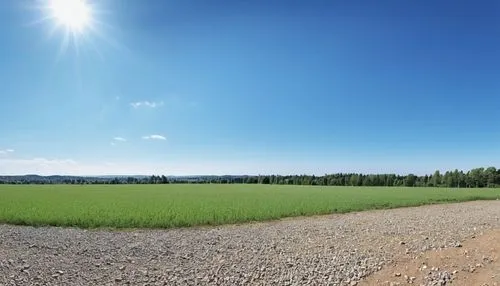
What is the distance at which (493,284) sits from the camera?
10633mm

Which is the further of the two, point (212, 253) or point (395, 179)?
point (395, 179)

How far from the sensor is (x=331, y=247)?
52.6 feet

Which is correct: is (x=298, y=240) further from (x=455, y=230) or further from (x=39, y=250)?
(x=39, y=250)

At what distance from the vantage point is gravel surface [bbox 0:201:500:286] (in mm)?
11734

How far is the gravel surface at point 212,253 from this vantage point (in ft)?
38.5

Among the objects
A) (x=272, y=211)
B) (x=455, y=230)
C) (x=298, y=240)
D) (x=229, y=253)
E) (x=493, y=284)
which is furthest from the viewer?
(x=272, y=211)

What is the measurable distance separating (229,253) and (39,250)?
8143 mm

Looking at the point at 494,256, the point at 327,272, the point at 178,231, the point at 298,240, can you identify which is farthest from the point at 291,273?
the point at 178,231

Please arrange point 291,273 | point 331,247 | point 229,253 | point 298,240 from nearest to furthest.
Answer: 1. point 291,273
2. point 229,253
3. point 331,247
4. point 298,240

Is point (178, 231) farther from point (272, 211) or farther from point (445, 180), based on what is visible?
point (445, 180)

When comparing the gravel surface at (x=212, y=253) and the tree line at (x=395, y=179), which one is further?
the tree line at (x=395, y=179)

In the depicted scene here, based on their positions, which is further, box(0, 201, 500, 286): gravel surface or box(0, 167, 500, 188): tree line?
box(0, 167, 500, 188): tree line

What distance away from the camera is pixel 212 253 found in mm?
15023

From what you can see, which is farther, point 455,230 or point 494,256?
point 455,230
